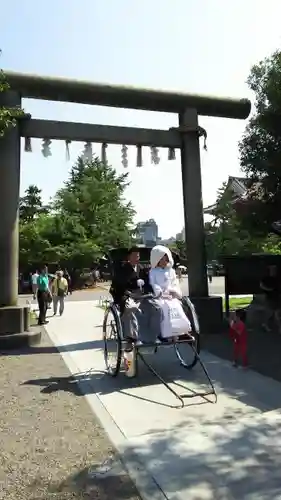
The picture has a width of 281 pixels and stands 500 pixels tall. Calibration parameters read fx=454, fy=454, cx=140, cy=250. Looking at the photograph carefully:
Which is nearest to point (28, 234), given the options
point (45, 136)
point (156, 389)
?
point (45, 136)

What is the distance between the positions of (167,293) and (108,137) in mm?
5169

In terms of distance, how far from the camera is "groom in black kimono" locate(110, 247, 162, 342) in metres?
6.24

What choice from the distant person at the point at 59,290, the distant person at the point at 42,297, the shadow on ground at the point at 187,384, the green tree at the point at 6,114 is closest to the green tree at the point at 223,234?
the distant person at the point at 59,290

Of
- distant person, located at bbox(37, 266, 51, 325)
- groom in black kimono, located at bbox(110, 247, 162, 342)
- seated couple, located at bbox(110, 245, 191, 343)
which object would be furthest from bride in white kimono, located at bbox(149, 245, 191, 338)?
distant person, located at bbox(37, 266, 51, 325)

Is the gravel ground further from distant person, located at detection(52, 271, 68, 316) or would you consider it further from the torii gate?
distant person, located at detection(52, 271, 68, 316)

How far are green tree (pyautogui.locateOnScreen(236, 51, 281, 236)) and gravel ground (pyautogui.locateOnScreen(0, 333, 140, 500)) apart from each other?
701cm

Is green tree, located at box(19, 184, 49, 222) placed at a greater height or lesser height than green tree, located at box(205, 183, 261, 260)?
greater

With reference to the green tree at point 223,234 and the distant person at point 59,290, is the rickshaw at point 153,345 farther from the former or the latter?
the green tree at point 223,234

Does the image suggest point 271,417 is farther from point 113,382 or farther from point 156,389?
point 113,382

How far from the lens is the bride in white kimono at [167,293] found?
19.8 ft

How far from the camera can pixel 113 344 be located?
7.64m

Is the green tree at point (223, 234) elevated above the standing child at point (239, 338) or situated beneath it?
elevated above

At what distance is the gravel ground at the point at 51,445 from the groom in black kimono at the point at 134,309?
114 centimetres

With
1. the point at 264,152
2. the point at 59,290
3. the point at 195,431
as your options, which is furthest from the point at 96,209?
the point at 195,431
